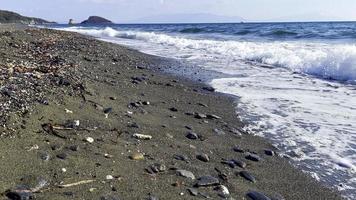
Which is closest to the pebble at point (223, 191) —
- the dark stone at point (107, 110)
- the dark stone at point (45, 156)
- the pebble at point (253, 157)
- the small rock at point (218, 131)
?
the pebble at point (253, 157)

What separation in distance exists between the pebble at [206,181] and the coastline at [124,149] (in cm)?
6

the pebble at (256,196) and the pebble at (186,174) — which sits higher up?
the pebble at (186,174)

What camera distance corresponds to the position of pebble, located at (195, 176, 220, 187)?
3.74 metres

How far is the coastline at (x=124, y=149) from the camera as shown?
3.43m

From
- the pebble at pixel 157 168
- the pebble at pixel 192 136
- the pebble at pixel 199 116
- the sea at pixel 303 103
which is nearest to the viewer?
the pebble at pixel 157 168

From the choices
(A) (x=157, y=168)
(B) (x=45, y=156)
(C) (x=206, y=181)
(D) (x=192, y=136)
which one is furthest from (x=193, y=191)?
(D) (x=192, y=136)

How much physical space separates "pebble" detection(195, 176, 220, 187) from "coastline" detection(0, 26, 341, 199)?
6 cm

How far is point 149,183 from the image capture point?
362 centimetres

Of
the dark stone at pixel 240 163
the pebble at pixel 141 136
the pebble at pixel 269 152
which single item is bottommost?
the pebble at pixel 269 152

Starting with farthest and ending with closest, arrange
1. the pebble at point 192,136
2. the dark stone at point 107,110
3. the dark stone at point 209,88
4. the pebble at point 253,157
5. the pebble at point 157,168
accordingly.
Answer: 1. the dark stone at point 209,88
2. the dark stone at point 107,110
3. the pebble at point 192,136
4. the pebble at point 253,157
5. the pebble at point 157,168

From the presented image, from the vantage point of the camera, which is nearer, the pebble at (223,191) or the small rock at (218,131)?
the pebble at (223,191)

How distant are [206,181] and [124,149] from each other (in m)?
0.90

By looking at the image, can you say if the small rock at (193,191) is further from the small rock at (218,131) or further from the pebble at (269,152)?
the small rock at (218,131)

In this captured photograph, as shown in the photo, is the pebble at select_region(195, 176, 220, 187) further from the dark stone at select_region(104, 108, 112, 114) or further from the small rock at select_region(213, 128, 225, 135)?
the dark stone at select_region(104, 108, 112, 114)
